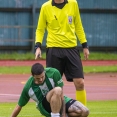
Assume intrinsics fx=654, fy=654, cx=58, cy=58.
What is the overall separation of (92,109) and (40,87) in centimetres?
376

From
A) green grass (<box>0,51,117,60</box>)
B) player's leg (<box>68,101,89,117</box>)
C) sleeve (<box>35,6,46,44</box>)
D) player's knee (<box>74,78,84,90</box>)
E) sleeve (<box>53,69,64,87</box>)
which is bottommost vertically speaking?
green grass (<box>0,51,117,60</box>)

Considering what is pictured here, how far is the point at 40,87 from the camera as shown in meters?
10.4

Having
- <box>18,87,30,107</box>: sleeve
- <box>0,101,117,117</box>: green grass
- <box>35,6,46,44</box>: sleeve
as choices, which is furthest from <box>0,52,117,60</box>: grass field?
<box>18,87,30,107</box>: sleeve

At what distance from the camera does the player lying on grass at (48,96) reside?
10.2 metres

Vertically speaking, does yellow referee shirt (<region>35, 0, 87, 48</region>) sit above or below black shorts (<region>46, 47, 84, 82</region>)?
above

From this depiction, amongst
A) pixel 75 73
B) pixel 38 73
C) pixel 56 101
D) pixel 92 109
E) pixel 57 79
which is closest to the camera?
pixel 38 73

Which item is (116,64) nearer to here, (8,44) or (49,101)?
(8,44)

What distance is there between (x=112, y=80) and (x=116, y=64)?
6.50 metres

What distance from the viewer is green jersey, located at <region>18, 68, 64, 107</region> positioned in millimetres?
10391

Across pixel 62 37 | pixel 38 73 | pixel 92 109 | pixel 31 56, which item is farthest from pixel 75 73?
pixel 31 56

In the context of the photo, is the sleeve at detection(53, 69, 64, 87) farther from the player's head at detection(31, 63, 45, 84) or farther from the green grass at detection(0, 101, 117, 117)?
the green grass at detection(0, 101, 117, 117)

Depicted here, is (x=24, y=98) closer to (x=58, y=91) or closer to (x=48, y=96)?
(x=48, y=96)

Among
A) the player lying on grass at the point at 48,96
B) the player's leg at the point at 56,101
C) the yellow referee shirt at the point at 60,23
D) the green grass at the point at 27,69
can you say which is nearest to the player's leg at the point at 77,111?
the player lying on grass at the point at 48,96

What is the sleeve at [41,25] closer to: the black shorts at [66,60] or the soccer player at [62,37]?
the soccer player at [62,37]
